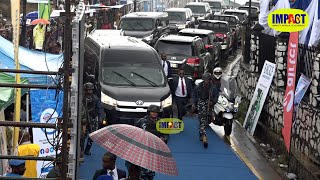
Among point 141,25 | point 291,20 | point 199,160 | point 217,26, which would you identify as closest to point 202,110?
point 199,160

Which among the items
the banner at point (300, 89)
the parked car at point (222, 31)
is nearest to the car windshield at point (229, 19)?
the parked car at point (222, 31)

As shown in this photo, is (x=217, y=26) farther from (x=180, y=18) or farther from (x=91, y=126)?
(x=91, y=126)

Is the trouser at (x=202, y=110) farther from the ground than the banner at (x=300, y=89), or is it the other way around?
Result: the banner at (x=300, y=89)

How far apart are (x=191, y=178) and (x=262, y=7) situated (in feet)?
29.1

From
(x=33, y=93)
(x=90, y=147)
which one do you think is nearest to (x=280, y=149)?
(x=90, y=147)

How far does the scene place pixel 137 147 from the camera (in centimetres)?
629

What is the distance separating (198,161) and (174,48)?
894 centimetres

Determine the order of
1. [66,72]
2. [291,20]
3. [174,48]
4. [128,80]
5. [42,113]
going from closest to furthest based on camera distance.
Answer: [66,72], [42,113], [291,20], [128,80], [174,48]

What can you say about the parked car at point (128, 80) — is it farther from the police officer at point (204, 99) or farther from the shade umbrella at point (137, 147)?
the shade umbrella at point (137, 147)

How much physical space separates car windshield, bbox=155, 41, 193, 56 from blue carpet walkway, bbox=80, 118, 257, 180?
6395mm

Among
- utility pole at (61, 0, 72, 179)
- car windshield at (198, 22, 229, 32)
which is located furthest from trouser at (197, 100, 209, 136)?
car windshield at (198, 22, 229, 32)

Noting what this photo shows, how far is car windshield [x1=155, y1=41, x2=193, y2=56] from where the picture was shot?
2091 centimetres

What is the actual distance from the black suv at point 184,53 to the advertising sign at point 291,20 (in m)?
8.99

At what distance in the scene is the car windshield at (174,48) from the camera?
20.9 metres
